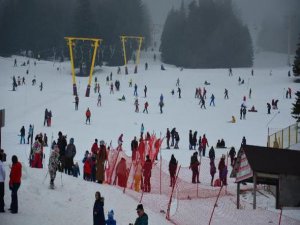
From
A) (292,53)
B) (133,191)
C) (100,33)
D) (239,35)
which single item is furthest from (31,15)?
(133,191)

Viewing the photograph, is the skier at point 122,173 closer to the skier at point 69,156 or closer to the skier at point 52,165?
the skier at point 69,156

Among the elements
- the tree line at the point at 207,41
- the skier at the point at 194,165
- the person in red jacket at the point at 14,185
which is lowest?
the skier at the point at 194,165

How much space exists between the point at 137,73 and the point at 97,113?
2683cm

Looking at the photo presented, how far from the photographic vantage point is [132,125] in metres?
36.1

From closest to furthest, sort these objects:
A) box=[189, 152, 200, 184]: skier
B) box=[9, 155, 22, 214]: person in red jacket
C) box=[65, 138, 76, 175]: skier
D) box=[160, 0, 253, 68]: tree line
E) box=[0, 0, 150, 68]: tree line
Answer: box=[9, 155, 22, 214]: person in red jacket
box=[65, 138, 76, 175]: skier
box=[189, 152, 200, 184]: skier
box=[0, 0, 150, 68]: tree line
box=[160, 0, 253, 68]: tree line

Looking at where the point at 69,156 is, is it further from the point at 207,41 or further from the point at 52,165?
the point at 207,41

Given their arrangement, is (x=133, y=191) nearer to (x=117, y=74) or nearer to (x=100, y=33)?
(x=117, y=74)

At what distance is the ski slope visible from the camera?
14133 mm

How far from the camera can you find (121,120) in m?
37.4

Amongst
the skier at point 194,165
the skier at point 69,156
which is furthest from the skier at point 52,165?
the skier at point 194,165

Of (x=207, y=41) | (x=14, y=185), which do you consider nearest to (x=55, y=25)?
(x=207, y=41)

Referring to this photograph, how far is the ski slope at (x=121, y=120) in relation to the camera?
1413 centimetres

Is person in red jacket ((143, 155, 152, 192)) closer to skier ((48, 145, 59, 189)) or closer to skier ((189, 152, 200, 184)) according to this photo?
skier ((189, 152, 200, 184))

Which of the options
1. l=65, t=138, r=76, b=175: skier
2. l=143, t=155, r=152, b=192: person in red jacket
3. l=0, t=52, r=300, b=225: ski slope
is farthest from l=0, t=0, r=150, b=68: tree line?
l=143, t=155, r=152, b=192: person in red jacket
